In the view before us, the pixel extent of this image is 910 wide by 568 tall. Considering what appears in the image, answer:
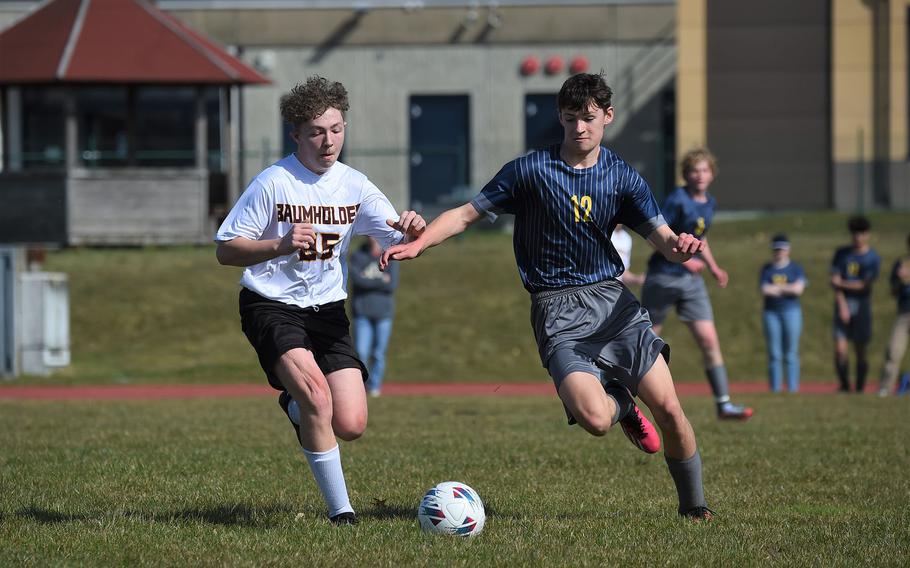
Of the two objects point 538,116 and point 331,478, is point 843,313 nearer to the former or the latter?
point 331,478

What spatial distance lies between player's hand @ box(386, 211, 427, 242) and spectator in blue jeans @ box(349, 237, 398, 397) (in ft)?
29.9

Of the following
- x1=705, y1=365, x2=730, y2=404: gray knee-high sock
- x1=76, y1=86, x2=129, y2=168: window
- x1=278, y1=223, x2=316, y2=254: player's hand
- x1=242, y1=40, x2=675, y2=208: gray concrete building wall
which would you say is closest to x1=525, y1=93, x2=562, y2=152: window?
x1=242, y1=40, x2=675, y2=208: gray concrete building wall

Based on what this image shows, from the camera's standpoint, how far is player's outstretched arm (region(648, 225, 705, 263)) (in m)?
6.32

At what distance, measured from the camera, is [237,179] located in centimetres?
2820

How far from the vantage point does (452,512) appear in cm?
612

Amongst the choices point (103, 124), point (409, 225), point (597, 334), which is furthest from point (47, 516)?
point (103, 124)

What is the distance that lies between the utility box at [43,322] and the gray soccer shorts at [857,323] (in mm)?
10620

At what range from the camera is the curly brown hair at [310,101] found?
6.38 metres

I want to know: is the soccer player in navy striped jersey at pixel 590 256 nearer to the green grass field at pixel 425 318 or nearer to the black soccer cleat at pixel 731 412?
the black soccer cleat at pixel 731 412

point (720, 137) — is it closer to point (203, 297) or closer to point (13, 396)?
point (203, 297)

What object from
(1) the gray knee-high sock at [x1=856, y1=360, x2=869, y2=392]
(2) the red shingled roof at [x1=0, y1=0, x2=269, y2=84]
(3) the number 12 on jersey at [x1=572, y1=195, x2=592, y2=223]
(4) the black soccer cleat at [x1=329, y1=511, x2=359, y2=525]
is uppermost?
(2) the red shingled roof at [x1=0, y1=0, x2=269, y2=84]

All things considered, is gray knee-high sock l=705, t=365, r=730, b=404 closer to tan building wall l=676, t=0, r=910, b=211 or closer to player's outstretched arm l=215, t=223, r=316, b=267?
player's outstretched arm l=215, t=223, r=316, b=267

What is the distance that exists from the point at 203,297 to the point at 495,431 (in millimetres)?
13050

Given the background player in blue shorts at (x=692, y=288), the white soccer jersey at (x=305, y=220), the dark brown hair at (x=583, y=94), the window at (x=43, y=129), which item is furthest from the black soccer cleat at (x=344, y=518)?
the window at (x=43, y=129)
